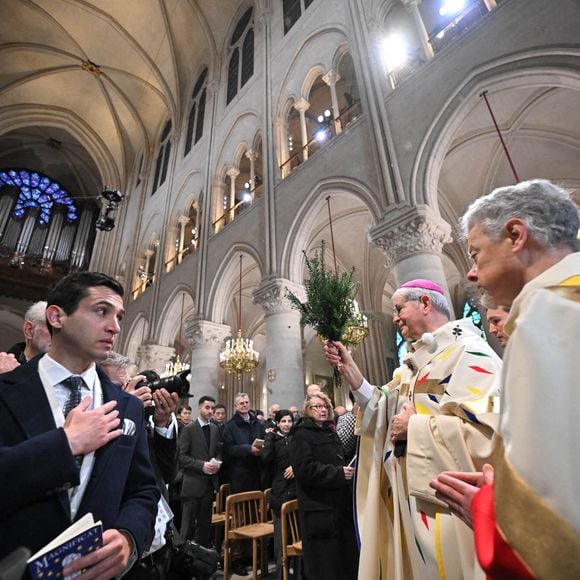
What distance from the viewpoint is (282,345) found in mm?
7242

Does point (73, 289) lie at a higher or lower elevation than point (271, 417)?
higher

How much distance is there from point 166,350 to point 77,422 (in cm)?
1168

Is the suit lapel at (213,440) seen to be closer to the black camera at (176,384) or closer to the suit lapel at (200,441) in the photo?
the suit lapel at (200,441)

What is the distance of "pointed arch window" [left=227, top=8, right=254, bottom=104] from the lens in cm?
1188

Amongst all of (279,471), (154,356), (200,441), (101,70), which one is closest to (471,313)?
(279,471)

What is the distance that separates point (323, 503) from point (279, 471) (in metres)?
1.23

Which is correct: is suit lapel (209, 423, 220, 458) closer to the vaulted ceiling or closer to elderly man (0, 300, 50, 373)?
elderly man (0, 300, 50, 373)

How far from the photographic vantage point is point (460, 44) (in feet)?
18.5

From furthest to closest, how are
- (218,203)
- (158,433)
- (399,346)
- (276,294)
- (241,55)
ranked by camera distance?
1. (399,346)
2. (241,55)
3. (218,203)
4. (276,294)
5. (158,433)

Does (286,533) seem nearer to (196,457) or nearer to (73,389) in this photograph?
(196,457)

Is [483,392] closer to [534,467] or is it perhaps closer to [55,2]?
[534,467]

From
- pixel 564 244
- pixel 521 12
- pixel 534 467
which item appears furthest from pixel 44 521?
pixel 521 12

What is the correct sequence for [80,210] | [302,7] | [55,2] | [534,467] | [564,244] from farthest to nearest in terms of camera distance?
[80,210]
[55,2]
[302,7]
[564,244]
[534,467]

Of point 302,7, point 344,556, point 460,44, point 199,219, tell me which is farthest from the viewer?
point 199,219
